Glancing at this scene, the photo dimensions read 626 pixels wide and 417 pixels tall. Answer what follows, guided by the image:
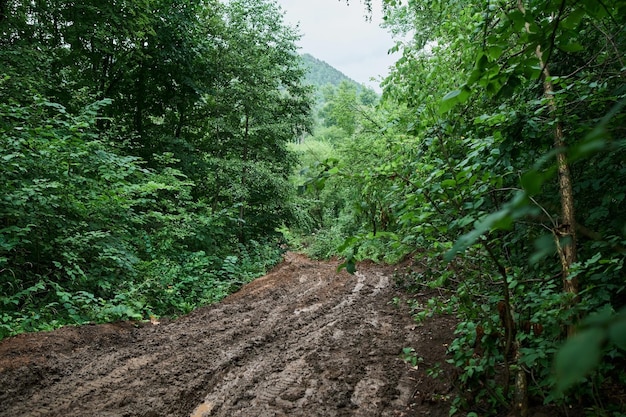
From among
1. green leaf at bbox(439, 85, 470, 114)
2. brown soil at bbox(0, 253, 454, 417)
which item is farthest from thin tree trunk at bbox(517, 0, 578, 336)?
brown soil at bbox(0, 253, 454, 417)

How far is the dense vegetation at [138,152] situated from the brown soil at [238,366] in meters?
1.30

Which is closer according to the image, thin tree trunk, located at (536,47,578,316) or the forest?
the forest

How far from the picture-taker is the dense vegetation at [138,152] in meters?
6.34

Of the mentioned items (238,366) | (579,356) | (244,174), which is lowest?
(238,366)

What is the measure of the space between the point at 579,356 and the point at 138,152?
1378 cm

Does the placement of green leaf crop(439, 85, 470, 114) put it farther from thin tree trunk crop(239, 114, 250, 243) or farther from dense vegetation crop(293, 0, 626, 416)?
thin tree trunk crop(239, 114, 250, 243)

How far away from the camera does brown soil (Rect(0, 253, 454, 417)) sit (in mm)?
3381

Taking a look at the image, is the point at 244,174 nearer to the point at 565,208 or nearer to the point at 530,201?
the point at 565,208

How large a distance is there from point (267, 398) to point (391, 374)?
49.3 inches

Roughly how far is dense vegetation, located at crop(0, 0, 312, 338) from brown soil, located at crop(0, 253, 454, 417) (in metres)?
1.30

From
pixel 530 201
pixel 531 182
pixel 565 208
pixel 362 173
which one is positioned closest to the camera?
pixel 531 182

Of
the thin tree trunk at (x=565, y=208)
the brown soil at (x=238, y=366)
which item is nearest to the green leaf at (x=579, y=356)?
the thin tree trunk at (x=565, y=208)

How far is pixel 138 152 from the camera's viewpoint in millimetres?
12562

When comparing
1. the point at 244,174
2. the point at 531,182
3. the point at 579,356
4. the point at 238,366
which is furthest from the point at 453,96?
the point at 244,174
